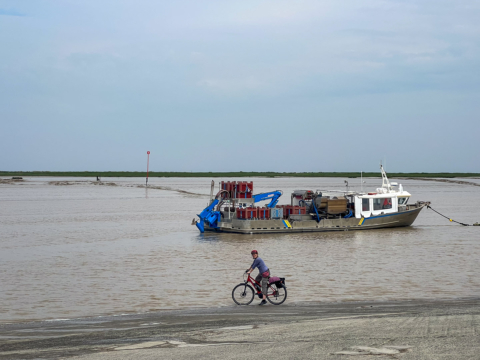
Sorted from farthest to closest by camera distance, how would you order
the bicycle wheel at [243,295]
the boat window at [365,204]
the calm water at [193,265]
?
the boat window at [365,204]
the calm water at [193,265]
the bicycle wheel at [243,295]

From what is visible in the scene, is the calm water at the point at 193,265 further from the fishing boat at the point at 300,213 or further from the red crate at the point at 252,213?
the red crate at the point at 252,213

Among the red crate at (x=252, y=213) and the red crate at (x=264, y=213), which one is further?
the red crate at (x=264, y=213)

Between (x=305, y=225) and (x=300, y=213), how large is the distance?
3.57ft

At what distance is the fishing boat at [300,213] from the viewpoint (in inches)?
1497

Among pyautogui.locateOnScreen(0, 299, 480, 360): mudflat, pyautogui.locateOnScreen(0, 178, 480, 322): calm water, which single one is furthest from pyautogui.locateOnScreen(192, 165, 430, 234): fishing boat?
pyautogui.locateOnScreen(0, 299, 480, 360): mudflat

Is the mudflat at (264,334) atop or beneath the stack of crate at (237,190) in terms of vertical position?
beneath

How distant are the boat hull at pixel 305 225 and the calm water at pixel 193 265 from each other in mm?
732

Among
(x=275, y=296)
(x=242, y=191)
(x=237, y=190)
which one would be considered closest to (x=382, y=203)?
(x=242, y=191)

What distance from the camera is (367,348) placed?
1073 cm

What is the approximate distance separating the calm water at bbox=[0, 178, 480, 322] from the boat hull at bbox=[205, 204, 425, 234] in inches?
28.8

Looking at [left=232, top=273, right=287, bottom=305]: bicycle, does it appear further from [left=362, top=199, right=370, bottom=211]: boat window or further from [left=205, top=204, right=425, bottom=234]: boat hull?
[left=362, top=199, right=370, bottom=211]: boat window

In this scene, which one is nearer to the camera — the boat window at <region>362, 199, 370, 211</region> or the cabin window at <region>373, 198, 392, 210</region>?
the boat window at <region>362, 199, 370, 211</region>

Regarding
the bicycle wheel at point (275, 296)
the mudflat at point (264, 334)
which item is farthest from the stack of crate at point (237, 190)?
the mudflat at point (264, 334)

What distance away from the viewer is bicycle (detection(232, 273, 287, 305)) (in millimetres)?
17156
